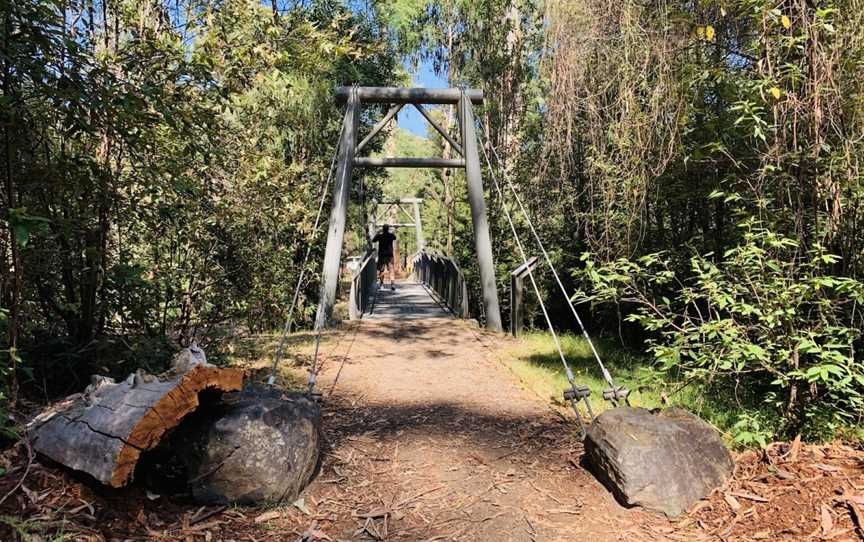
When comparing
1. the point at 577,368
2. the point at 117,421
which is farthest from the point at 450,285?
the point at 117,421

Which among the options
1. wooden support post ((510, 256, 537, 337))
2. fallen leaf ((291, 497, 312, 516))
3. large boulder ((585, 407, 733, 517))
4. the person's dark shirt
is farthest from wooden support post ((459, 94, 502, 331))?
fallen leaf ((291, 497, 312, 516))

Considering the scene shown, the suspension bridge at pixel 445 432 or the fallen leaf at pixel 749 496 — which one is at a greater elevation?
the fallen leaf at pixel 749 496

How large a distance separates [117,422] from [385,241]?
34.5ft

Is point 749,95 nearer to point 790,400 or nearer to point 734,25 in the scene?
point 734,25

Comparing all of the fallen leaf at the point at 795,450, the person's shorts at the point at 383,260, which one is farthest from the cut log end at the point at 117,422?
the person's shorts at the point at 383,260

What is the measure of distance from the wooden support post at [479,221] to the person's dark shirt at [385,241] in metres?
4.50

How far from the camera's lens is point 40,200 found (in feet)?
10.2

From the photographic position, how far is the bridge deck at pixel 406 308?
9648 mm

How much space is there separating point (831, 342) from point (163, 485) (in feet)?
11.2

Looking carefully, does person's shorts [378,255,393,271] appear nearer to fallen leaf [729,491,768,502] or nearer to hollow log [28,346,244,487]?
hollow log [28,346,244,487]

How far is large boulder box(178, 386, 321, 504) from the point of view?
A: 2.54m

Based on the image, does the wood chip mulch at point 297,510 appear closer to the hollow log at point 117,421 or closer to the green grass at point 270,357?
the hollow log at point 117,421

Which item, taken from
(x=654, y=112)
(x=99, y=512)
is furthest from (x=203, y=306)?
(x=654, y=112)

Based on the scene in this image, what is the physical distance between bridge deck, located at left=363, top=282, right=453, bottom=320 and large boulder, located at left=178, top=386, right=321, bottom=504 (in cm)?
647
